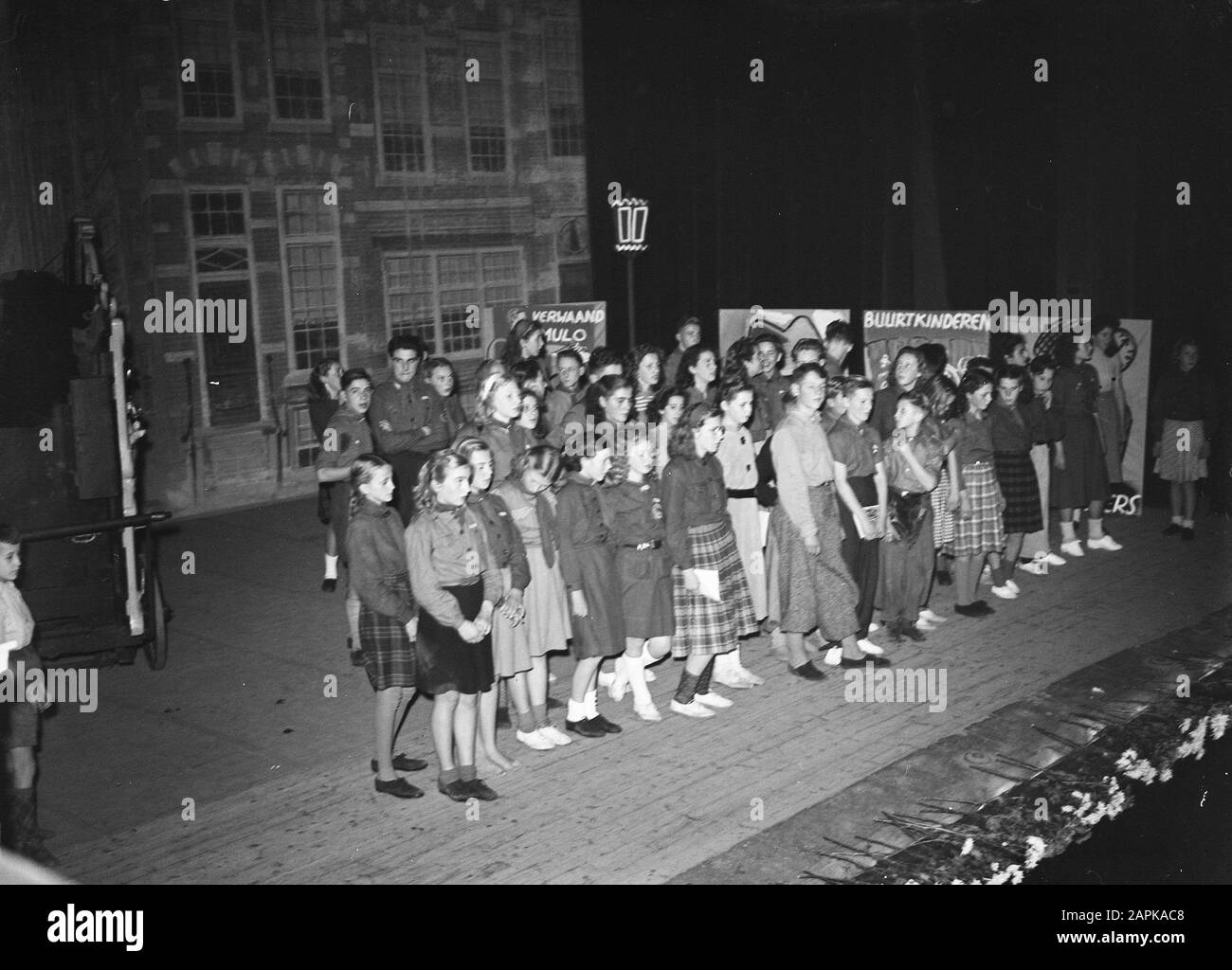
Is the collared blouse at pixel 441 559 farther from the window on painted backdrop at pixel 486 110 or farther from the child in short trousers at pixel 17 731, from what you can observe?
the window on painted backdrop at pixel 486 110

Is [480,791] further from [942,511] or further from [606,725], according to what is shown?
[942,511]

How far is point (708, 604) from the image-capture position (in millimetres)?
7121

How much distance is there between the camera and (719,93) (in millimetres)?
15461

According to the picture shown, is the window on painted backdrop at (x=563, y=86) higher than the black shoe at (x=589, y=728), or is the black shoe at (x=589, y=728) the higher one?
the window on painted backdrop at (x=563, y=86)

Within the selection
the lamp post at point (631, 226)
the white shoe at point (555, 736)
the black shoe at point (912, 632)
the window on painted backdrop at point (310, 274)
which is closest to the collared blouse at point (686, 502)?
the white shoe at point (555, 736)

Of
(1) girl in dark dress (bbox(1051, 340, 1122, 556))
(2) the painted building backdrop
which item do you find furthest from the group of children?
(2) the painted building backdrop

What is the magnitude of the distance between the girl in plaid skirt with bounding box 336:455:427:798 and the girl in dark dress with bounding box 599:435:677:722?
1308mm

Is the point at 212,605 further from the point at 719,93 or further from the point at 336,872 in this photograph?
the point at 719,93

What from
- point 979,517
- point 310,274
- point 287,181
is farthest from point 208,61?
point 979,517

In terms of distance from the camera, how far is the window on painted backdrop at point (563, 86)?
60.8ft

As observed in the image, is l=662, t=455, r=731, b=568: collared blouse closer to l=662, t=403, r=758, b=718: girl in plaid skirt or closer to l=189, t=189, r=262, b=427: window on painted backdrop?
l=662, t=403, r=758, b=718: girl in plaid skirt

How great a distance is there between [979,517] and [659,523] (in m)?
2.96

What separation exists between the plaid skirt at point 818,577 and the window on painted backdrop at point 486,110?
36.6 ft

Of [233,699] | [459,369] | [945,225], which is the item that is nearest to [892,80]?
[945,225]
